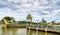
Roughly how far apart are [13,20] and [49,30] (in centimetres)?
3481

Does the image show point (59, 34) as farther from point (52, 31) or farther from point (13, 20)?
point (13, 20)

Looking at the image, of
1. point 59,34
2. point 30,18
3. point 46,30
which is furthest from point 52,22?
point 59,34

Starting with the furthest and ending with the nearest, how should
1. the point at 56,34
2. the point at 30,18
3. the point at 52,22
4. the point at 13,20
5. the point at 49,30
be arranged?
the point at 13,20 → the point at 52,22 → the point at 30,18 → the point at 49,30 → the point at 56,34

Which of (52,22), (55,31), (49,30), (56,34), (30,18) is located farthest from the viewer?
(52,22)

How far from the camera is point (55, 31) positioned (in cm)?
2323

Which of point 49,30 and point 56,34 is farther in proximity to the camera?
point 49,30

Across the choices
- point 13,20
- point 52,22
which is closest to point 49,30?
point 52,22

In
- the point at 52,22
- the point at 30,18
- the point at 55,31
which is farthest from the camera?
the point at 52,22

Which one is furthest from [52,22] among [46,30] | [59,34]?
[59,34]

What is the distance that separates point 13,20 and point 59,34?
125 feet

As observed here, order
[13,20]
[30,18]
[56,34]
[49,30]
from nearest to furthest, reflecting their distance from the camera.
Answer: [56,34] < [49,30] < [30,18] < [13,20]

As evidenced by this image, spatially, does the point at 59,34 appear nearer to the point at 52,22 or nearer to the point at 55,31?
the point at 55,31

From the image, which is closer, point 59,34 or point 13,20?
point 59,34

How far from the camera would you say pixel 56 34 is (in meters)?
21.5
